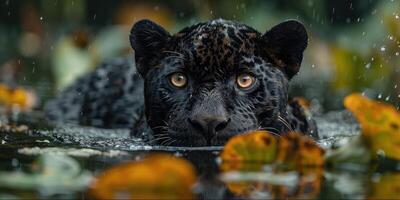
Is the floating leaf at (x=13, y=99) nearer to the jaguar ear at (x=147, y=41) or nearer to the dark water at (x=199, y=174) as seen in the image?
the dark water at (x=199, y=174)

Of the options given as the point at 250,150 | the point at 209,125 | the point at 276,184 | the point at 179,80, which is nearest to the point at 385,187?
the point at 276,184

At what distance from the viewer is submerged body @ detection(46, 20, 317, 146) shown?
7207mm

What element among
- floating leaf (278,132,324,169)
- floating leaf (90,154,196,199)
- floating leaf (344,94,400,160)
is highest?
floating leaf (344,94,400,160)

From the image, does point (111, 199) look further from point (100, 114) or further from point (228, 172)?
point (100, 114)

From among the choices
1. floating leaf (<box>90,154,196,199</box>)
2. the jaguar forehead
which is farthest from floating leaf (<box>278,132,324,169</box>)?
the jaguar forehead

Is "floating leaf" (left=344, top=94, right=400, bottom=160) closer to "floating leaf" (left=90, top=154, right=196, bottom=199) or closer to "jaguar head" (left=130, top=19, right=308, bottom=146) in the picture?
"floating leaf" (left=90, top=154, right=196, bottom=199)

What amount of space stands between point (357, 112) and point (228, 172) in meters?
0.84

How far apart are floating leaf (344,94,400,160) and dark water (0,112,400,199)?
212 millimetres

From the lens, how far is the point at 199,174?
19.0 ft

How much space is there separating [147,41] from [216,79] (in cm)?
103

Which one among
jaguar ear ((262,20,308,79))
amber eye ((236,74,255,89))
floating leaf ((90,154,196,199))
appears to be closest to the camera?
floating leaf ((90,154,196,199))

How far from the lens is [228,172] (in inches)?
226

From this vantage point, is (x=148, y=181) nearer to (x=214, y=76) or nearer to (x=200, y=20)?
(x=214, y=76)

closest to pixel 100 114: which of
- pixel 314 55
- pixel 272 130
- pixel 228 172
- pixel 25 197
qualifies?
pixel 272 130
